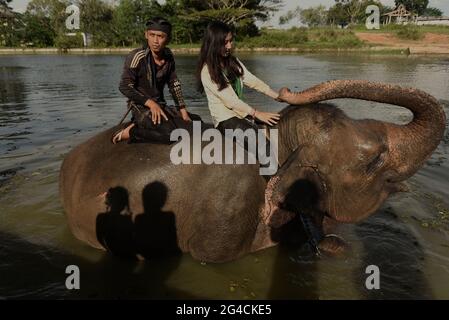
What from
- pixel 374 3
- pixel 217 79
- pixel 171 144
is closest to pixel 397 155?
pixel 217 79

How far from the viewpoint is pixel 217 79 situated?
14.1 ft

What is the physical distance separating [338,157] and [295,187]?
0.50 metres

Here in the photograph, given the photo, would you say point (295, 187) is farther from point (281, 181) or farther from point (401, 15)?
point (401, 15)

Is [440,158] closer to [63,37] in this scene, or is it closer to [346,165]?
[346,165]

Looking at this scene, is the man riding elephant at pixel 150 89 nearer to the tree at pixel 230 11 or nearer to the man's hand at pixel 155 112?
the man's hand at pixel 155 112

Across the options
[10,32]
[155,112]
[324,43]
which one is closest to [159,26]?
[155,112]

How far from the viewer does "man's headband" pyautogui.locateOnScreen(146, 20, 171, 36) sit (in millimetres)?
4539

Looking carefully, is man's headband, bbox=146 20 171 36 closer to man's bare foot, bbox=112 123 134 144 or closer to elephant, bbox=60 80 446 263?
man's bare foot, bbox=112 123 134 144

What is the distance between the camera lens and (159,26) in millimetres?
4551

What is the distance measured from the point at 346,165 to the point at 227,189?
1133mm

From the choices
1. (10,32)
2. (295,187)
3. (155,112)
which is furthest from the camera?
(10,32)

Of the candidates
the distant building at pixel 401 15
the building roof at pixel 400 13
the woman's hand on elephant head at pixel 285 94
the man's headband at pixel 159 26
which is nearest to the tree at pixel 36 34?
the man's headband at pixel 159 26

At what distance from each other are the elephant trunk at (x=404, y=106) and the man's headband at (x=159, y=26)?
4.80 feet

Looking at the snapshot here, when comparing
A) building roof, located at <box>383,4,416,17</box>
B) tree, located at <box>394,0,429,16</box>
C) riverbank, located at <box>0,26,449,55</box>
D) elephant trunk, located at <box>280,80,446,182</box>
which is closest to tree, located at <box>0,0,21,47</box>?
riverbank, located at <box>0,26,449,55</box>
